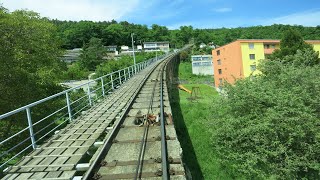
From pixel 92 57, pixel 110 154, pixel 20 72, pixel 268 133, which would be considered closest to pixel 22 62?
pixel 20 72

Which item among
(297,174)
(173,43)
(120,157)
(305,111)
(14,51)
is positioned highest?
(173,43)

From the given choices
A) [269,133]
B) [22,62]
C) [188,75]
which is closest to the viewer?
[269,133]

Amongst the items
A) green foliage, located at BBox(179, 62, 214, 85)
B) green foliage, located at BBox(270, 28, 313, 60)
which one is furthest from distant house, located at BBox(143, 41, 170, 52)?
green foliage, located at BBox(270, 28, 313, 60)

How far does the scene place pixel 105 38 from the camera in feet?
451

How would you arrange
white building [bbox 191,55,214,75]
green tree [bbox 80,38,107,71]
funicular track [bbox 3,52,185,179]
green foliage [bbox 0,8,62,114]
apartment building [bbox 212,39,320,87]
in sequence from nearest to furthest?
funicular track [bbox 3,52,185,179] < green foliage [bbox 0,8,62,114] < apartment building [bbox 212,39,320,87] < white building [bbox 191,55,214,75] < green tree [bbox 80,38,107,71]

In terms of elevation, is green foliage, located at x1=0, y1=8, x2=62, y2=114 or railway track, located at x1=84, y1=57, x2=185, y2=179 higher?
green foliage, located at x1=0, y1=8, x2=62, y2=114

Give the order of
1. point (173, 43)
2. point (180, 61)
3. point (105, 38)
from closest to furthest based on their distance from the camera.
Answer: point (180, 61) → point (105, 38) → point (173, 43)

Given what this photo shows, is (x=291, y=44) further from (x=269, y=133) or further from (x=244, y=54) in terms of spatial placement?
(x=269, y=133)

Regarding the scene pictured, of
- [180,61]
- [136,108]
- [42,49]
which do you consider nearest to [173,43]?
[180,61]

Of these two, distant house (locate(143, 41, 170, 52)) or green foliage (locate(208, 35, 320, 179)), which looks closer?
green foliage (locate(208, 35, 320, 179))

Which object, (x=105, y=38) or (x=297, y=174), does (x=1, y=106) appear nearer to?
(x=297, y=174)

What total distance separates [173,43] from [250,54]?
114m

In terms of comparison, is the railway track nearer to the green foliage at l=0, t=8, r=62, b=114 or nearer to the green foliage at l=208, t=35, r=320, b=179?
the green foliage at l=208, t=35, r=320, b=179

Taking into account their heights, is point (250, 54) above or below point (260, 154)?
above
